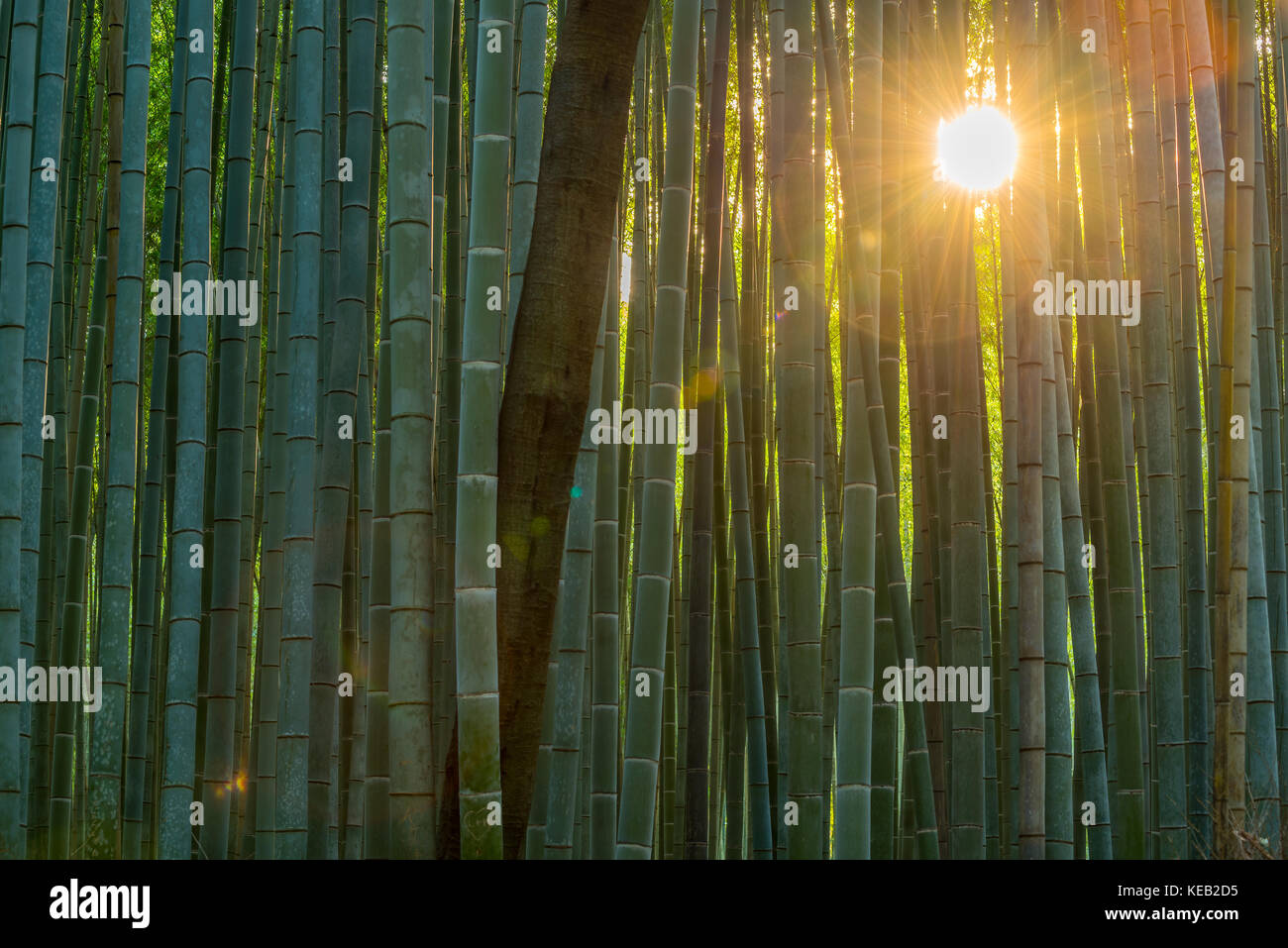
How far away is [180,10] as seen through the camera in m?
2.75

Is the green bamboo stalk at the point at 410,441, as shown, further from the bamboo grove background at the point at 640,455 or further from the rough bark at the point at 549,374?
the rough bark at the point at 549,374

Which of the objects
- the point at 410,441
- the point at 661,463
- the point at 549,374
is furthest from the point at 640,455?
the point at 410,441

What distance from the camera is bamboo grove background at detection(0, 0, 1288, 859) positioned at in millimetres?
2016

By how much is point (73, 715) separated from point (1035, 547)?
2.80m

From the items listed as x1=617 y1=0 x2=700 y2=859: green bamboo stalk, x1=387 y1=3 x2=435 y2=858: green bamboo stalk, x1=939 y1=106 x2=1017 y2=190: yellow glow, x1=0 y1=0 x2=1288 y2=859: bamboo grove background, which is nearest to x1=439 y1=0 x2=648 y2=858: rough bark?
x1=0 y1=0 x2=1288 y2=859: bamboo grove background

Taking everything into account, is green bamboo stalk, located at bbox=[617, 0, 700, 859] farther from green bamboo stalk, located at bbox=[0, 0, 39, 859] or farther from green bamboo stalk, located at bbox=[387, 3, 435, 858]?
green bamboo stalk, located at bbox=[0, 0, 39, 859]

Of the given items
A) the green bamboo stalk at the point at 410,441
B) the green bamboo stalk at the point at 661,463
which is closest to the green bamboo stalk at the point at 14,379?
the green bamboo stalk at the point at 410,441

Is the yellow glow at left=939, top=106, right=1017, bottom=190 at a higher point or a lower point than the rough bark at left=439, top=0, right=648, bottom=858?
higher

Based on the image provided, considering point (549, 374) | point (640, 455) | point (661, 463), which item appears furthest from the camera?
point (640, 455)

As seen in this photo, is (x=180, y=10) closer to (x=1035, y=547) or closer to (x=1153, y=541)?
(x=1035, y=547)

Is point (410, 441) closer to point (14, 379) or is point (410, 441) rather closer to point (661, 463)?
point (661, 463)

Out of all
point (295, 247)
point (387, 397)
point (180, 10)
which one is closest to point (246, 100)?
point (180, 10)

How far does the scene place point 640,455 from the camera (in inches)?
152

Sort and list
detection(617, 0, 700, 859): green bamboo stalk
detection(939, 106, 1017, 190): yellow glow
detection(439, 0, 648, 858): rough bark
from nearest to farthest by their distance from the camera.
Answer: detection(439, 0, 648, 858): rough bark < detection(617, 0, 700, 859): green bamboo stalk < detection(939, 106, 1017, 190): yellow glow
